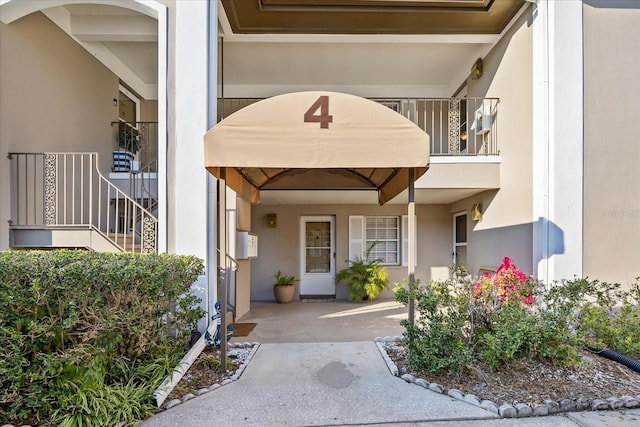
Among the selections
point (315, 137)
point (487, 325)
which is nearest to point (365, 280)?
point (487, 325)

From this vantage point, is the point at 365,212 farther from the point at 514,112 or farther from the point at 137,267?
the point at 137,267

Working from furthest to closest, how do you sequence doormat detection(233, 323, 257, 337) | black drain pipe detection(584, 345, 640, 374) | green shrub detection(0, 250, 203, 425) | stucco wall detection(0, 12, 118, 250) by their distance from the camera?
doormat detection(233, 323, 257, 337), stucco wall detection(0, 12, 118, 250), black drain pipe detection(584, 345, 640, 374), green shrub detection(0, 250, 203, 425)

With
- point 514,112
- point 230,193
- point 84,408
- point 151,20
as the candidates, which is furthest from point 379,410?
point 151,20

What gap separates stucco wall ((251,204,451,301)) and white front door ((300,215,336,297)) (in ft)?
0.65

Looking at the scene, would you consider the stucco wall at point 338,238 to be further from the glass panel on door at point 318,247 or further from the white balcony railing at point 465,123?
the white balcony railing at point 465,123

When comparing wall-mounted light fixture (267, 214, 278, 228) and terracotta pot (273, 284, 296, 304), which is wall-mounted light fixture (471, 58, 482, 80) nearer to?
wall-mounted light fixture (267, 214, 278, 228)

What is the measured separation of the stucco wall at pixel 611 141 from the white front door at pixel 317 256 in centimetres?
570

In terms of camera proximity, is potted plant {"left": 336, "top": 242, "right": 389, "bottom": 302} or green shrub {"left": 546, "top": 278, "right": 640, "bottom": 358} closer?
green shrub {"left": 546, "top": 278, "right": 640, "bottom": 358}

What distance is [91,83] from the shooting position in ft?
23.1

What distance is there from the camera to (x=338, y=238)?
9.40 m

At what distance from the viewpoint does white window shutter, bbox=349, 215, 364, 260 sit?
9.41 m

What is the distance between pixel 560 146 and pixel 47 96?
26.8 ft

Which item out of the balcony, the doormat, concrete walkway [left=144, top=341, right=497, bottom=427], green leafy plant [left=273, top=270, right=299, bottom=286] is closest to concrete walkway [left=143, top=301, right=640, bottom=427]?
concrete walkway [left=144, top=341, right=497, bottom=427]

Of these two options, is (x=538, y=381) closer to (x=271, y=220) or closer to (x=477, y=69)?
(x=477, y=69)
